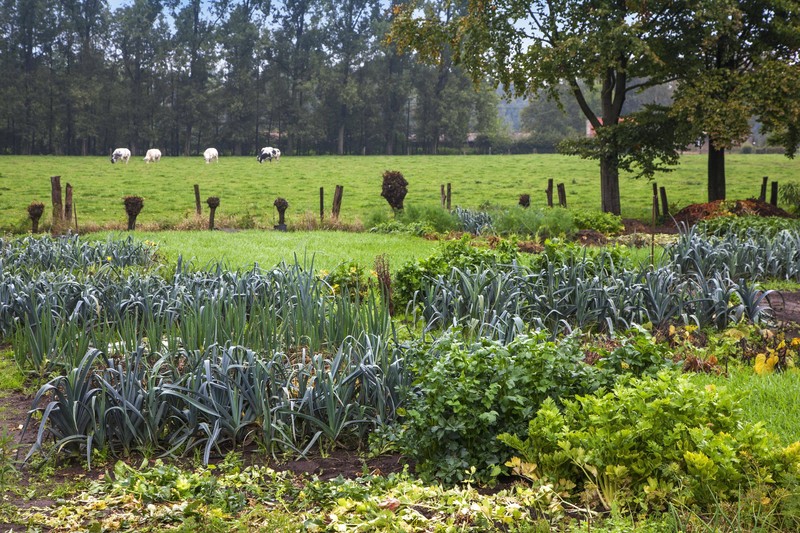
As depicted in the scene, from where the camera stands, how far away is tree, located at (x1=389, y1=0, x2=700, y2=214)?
20.2 m

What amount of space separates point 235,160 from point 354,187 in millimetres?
16666

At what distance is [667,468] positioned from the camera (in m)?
3.41

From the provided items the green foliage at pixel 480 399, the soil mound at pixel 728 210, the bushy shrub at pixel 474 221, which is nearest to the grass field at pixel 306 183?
the bushy shrub at pixel 474 221

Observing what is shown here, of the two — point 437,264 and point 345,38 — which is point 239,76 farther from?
point 437,264

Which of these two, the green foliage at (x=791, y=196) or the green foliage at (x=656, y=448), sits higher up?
the green foliage at (x=791, y=196)

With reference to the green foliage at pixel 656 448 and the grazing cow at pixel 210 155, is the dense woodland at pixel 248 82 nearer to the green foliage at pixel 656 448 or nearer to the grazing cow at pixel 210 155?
the grazing cow at pixel 210 155

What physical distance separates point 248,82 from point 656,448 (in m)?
55.2

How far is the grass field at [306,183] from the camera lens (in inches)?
981

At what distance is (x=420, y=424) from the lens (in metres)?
3.94

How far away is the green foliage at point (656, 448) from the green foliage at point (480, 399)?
228 mm

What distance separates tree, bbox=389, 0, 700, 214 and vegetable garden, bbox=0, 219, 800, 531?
14.6m

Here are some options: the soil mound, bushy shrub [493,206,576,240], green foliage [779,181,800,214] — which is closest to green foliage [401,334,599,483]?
bushy shrub [493,206,576,240]

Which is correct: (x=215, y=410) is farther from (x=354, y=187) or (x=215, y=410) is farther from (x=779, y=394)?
(x=354, y=187)

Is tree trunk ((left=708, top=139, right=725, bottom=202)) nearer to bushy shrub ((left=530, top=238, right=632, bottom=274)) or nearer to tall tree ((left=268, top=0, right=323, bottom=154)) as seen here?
bushy shrub ((left=530, top=238, right=632, bottom=274))
